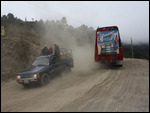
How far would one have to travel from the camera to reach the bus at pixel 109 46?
1227cm

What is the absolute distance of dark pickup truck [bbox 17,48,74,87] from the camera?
27.2 ft

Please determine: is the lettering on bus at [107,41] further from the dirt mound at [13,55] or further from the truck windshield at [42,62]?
the dirt mound at [13,55]

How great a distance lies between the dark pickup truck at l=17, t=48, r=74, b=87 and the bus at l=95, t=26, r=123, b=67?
2563 mm

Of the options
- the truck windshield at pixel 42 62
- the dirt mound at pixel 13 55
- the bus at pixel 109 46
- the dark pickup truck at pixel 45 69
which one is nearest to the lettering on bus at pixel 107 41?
the bus at pixel 109 46

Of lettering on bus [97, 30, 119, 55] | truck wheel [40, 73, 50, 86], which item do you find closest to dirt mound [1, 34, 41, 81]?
truck wheel [40, 73, 50, 86]

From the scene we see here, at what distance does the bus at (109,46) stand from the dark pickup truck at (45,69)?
101 inches

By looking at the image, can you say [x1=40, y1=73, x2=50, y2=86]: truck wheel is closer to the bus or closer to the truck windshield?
the truck windshield

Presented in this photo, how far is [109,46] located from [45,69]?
5819 mm

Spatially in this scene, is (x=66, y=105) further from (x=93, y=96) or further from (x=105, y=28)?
(x=105, y=28)

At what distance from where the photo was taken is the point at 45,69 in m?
8.93

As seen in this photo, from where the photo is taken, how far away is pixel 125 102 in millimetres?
5070

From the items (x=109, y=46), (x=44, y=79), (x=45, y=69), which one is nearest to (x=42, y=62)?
(x=45, y=69)

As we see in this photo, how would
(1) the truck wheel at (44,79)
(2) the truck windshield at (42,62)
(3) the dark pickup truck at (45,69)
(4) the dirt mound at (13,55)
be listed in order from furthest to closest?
(4) the dirt mound at (13,55) < (2) the truck windshield at (42,62) < (1) the truck wheel at (44,79) < (3) the dark pickup truck at (45,69)

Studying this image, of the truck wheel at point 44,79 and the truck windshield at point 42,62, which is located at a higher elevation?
the truck windshield at point 42,62
